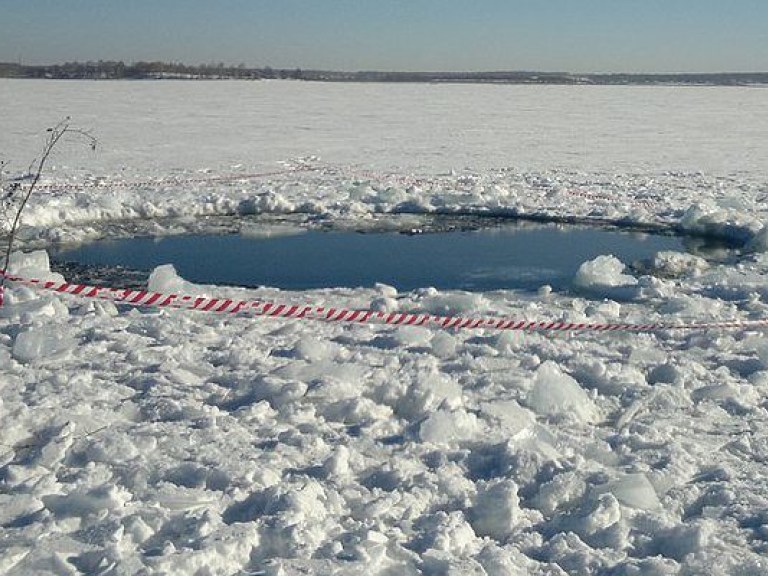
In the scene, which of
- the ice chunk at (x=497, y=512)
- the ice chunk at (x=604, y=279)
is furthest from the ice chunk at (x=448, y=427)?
the ice chunk at (x=604, y=279)

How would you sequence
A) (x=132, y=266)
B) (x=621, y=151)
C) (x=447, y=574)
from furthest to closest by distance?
(x=621, y=151) → (x=132, y=266) → (x=447, y=574)

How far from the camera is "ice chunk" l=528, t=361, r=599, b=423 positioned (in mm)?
5449

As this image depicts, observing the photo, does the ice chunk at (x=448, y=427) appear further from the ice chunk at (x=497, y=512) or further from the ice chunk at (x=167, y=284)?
the ice chunk at (x=167, y=284)

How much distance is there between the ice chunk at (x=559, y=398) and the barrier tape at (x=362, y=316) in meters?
1.50

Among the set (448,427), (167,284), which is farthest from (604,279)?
(448,427)

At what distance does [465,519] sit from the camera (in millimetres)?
4199

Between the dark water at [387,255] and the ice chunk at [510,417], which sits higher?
the ice chunk at [510,417]

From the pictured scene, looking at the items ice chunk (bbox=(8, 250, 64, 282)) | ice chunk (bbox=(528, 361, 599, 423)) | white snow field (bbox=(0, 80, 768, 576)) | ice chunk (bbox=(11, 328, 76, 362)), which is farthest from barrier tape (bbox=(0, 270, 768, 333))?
ice chunk (bbox=(528, 361, 599, 423))

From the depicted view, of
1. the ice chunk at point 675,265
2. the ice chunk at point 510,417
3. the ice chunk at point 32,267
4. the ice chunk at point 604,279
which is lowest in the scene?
the ice chunk at point 675,265

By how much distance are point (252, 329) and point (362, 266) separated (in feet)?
11.6

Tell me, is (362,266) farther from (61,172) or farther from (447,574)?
(61,172)

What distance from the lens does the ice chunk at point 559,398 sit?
5449 mm

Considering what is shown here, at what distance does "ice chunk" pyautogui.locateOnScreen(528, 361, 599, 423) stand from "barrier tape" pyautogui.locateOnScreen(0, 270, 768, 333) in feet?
4.93

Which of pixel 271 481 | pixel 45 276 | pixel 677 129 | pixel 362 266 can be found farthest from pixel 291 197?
pixel 677 129
